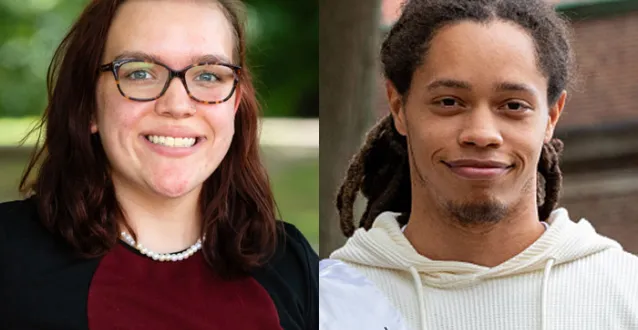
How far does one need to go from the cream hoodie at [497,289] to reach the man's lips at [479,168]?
0.49 ft

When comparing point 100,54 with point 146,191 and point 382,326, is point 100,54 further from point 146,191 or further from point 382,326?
point 382,326

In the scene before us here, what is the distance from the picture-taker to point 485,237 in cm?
137

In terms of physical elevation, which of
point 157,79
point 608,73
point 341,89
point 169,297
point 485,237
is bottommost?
point 169,297

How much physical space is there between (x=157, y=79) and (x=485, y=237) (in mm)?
586

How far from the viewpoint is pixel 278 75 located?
1184 mm

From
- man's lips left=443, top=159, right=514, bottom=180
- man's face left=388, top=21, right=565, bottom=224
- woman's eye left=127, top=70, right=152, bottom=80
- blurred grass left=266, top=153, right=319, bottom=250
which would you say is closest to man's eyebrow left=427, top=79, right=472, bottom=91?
man's face left=388, top=21, right=565, bottom=224

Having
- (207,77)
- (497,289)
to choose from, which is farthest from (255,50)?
(497,289)

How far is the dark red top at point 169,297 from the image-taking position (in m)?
1.03

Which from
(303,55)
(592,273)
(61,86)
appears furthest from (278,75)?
(592,273)

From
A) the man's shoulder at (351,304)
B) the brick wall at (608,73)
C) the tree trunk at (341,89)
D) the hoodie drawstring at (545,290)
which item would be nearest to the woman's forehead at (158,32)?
the tree trunk at (341,89)

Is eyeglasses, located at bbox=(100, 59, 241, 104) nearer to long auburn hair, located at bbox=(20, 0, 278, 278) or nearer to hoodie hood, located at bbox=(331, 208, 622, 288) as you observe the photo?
long auburn hair, located at bbox=(20, 0, 278, 278)

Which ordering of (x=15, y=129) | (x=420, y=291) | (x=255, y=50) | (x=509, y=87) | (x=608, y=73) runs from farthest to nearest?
(x=608, y=73) → (x=420, y=291) → (x=509, y=87) → (x=255, y=50) → (x=15, y=129)

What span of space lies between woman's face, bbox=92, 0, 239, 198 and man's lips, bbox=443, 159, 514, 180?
1.30 ft

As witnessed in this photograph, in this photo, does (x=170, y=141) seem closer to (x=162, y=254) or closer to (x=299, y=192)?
(x=162, y=254)
